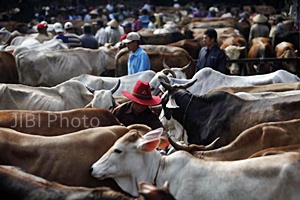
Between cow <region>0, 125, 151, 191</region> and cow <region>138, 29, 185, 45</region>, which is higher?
cow <region>0, 125, 151, 191</region>

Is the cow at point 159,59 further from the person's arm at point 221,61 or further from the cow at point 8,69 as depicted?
the person's arm at point 221,61

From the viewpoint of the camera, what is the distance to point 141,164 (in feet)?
19.8

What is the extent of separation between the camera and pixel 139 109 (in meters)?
7.64

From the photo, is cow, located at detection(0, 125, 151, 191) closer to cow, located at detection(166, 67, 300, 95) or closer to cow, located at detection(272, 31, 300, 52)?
cow, located at detection(166, 67, 300, 95)

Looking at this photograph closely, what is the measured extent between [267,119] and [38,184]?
12.2ft

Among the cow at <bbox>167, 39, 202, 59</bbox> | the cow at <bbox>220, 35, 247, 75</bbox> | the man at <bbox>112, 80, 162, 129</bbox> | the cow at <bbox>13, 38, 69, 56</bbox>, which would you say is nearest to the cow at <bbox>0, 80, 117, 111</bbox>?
the man at <bbox>112, 80, 162, 129</bbox>

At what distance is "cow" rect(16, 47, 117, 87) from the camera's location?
14156 mm

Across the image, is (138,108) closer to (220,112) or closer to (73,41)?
(220,112)

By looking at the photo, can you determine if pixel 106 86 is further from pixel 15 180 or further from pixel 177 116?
pixel 15 180

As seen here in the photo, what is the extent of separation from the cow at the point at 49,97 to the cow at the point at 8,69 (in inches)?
172

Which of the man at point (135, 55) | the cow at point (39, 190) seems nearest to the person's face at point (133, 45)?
the man at point (135, 55)

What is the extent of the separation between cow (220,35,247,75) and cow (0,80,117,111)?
5615 millimetres

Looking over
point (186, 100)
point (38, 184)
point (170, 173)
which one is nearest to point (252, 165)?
point (170, 173)

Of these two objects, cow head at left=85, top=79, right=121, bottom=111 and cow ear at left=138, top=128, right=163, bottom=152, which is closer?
cow ear at left=138, top=128, right=163, bottom=152
